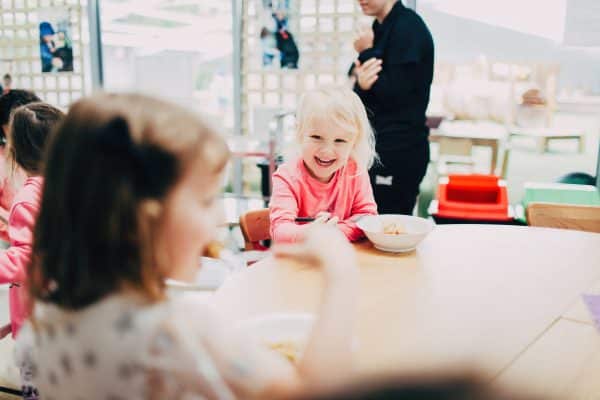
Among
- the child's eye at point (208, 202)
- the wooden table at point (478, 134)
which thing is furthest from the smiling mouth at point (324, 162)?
the wooden table at point (478, 134)

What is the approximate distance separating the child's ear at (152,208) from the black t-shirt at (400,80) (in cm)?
164

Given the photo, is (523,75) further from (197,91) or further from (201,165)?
(201,165)

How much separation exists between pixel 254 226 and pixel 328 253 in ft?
3.57

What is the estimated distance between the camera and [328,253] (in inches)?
29.3

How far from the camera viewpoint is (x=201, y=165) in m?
0.66

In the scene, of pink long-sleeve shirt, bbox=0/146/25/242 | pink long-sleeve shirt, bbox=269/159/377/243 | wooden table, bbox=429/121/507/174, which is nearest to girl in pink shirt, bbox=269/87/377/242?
pink long-sleeve shirt, bbox=269/159/377/243

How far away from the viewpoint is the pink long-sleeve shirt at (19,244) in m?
1.38

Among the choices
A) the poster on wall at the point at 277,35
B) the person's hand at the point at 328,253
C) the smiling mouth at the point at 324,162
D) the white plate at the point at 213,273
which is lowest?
the white plate at the point at 213,273

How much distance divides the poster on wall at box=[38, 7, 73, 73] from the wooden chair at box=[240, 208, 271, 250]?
11.9 ft

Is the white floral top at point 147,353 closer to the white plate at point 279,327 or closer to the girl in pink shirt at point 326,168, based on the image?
the white plate at point 279,327

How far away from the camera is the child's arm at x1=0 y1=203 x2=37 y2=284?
1373mm

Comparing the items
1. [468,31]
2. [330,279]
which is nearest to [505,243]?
[330,279]

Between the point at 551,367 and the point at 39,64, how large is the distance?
16.4 ft

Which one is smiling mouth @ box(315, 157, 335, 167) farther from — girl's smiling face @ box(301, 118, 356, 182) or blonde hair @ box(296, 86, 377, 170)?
blonde hair @ box(296, 86, 377, 170)
